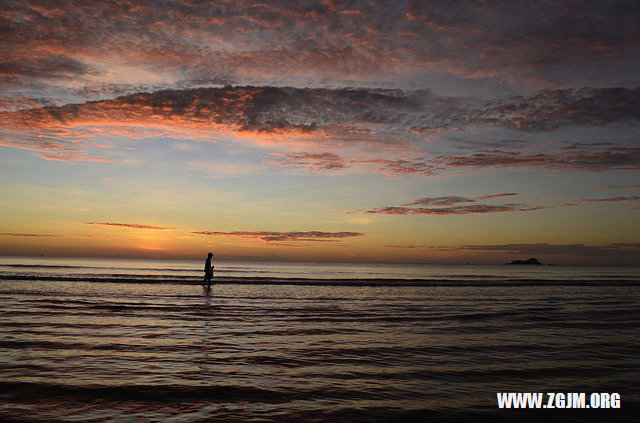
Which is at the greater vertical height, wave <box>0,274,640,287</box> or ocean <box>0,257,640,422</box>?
ocean <box>0,257,640,422</box>

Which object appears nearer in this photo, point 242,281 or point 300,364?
point 300,364

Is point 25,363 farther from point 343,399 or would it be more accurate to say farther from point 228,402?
point 343,399

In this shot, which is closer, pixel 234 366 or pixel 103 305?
pixel 234 366

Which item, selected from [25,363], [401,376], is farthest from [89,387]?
[401,376]

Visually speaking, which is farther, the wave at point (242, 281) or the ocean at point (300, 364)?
the wave at point (242, 281)

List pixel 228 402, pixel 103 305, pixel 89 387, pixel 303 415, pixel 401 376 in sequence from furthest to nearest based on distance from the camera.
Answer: pixel 103 305 → pixel 401 376 → pixel 89 387 → pixel 228 402 → pixel 303 415

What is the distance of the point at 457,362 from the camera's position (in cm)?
1291

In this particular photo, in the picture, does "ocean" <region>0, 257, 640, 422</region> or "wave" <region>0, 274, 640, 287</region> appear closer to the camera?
"ocean" <region>0, 257, 640, 422</region>

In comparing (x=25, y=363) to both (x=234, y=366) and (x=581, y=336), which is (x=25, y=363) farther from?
(x=581, y=336)

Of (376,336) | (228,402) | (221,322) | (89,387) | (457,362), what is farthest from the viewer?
(221,322)

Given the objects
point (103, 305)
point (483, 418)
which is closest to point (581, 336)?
point (483, 418)

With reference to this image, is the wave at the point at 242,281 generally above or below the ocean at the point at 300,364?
below

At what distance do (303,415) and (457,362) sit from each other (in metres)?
6.47

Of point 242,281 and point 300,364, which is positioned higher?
point 300,364
